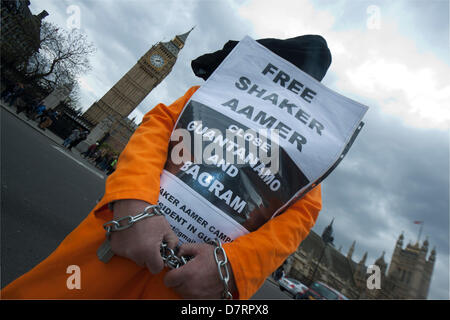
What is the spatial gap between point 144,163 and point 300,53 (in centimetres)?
114

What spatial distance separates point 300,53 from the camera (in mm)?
1486

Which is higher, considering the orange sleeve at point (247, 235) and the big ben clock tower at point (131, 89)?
the big ben clock tower at point (131, 89)

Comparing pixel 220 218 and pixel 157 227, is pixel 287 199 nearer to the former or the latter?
pixel 220 218

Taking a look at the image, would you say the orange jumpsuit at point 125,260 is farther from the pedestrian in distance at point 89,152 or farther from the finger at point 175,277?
the pedestrian in distance at point 89,152

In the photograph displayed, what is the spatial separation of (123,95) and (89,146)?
47.1 metres

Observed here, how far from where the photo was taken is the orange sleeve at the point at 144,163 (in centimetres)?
96

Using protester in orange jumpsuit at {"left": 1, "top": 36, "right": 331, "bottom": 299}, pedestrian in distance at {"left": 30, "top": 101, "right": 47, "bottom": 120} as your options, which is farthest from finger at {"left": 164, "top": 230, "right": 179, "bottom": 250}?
pedestrian in distance at {"left": 30, "top": 101, "right": 47, "bottom": 120}

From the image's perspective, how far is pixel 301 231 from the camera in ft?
3.82

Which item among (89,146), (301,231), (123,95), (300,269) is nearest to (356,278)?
(300,269)

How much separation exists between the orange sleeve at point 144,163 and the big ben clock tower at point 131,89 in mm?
63067

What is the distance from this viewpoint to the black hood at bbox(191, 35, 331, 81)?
4.89 ft

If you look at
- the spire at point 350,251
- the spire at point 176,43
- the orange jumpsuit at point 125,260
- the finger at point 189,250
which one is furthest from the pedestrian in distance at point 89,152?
the spire at point 176,43
